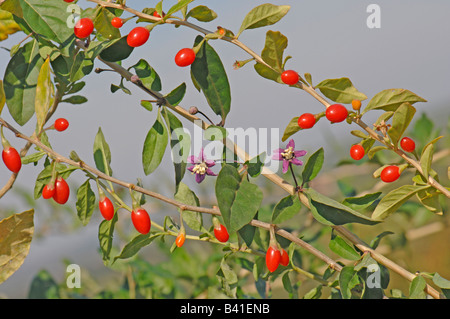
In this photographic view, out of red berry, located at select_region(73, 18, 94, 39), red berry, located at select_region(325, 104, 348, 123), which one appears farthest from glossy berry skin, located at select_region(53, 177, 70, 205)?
red berry, located at select_region(325, 104, 348, 123)

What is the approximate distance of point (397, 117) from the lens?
0.42m

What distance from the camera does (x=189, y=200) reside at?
518mm

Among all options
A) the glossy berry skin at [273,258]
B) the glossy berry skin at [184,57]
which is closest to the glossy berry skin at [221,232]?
the glossy berry skin at [273,258]

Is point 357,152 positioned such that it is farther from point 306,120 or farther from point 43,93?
point 43,93

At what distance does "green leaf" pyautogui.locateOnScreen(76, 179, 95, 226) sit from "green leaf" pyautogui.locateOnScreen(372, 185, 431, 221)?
0.29 meters

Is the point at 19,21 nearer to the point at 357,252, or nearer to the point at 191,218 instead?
the point at 191,218

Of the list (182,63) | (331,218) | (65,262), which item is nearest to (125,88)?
(182,63)

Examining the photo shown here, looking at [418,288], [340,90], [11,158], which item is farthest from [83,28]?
[418,288]

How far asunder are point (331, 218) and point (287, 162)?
73mm

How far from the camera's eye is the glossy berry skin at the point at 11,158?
17.2 inches

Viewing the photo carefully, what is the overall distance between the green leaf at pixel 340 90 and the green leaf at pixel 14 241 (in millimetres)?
295

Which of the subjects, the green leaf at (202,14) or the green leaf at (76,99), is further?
the green leaf at (76,99)

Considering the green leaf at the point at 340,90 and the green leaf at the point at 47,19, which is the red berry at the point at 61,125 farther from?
the green leaf at the point at 340,90

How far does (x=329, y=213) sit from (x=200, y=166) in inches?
5.1
